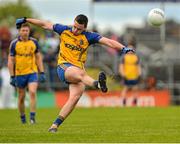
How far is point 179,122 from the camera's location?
17969 millimetres

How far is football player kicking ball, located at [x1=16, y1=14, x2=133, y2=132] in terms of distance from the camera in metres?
14.6

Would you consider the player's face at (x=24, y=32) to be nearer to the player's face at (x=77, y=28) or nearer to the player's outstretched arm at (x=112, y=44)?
the player's face at (x=77, y=28)

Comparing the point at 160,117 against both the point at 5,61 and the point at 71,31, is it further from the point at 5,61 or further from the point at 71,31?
the point at 5,61

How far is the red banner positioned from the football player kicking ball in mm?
16453

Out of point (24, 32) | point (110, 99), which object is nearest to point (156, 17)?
point (24, 32)

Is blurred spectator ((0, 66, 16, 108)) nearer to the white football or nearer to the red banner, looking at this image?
the red banner

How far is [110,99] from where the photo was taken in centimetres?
3188

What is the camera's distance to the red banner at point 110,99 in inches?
1249

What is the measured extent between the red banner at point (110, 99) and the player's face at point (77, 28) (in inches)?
653

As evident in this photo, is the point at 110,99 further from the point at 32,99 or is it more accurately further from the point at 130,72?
the point at 32,99

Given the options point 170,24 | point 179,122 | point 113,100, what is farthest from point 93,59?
point 170,24

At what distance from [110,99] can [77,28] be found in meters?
17.2

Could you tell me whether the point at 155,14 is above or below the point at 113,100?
above

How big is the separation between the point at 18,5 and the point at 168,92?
52.0 meters
